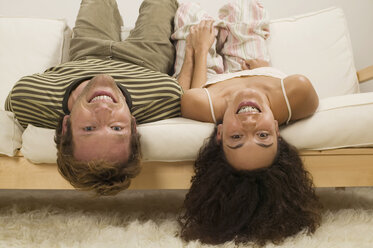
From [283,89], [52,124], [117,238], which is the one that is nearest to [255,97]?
[283,89]

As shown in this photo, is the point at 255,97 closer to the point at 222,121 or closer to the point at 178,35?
the point at 222,121

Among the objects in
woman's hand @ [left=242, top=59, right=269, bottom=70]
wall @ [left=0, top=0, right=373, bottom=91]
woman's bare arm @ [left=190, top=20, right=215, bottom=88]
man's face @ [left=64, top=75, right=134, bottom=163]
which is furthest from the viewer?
wall @ [left=0, top=0, right=373, bottom=91]

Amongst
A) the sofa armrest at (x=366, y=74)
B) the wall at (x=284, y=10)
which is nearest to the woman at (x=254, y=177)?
the sofa armrest at (x=366, y=74)

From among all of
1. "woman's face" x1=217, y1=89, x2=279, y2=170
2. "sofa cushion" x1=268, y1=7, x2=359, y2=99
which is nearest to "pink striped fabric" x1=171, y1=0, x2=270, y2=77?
"sofa cushion" x1=268, y1=7, x2=359, y2=99

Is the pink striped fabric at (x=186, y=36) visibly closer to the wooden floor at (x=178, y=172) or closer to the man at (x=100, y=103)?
the man at (x=100, y=103)

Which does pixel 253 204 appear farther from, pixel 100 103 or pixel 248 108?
pixel 100 103

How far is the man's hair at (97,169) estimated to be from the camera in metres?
1.11

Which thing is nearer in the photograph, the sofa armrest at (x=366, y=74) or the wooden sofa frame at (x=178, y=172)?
the wooden sofa frame at (x=178, y=172)

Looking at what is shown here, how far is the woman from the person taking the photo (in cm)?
113

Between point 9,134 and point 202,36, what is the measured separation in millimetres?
1091

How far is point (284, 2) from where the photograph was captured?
2430mm

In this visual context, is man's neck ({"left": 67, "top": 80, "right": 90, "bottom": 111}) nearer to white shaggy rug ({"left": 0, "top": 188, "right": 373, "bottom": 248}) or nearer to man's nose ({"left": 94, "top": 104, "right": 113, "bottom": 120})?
man's nose ({"left": 94, "top": 104, "right": 113, "bottom": 120})

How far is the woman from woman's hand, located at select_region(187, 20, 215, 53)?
592 millimetres

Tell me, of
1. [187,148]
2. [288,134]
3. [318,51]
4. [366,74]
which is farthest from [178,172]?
[366,74]
